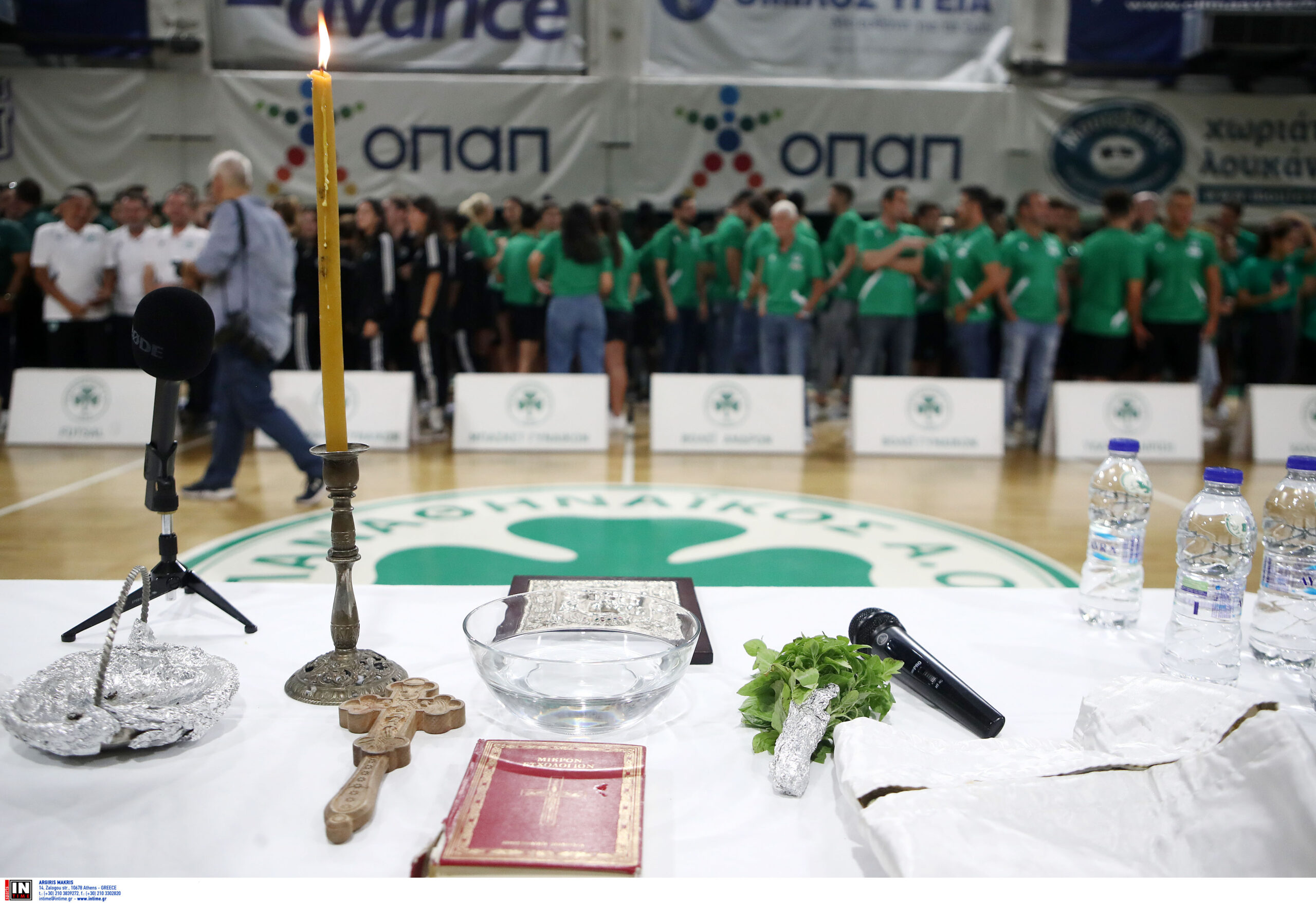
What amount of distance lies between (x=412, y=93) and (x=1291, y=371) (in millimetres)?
7866

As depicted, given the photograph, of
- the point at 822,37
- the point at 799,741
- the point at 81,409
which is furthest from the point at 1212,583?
the point at 822,37

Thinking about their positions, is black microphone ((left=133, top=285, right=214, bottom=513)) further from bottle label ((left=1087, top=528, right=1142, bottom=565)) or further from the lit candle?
bottle label ((left=1087, top=528, right=1142, bottom=565))

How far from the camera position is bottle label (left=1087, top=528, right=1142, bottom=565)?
1345 mm

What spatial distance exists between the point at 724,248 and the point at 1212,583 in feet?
19.7

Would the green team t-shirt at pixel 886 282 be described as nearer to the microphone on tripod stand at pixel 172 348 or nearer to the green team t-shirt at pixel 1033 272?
the green team t-shirt at pixel 1033 272

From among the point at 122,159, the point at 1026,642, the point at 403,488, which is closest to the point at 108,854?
the point at 1026,642

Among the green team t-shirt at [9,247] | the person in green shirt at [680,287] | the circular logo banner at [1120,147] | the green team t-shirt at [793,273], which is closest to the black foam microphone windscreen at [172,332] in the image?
the green team t-shirt at [793,273]

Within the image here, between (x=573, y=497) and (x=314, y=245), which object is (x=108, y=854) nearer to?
(x=573, y=497)

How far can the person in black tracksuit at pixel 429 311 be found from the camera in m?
5.92

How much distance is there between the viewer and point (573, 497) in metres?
4.50

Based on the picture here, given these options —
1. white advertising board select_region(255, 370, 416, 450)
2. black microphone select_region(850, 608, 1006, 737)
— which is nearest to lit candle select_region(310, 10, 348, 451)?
black microphone select_region(850, 608, 1006, 737)

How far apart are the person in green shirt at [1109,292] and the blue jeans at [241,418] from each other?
4987 millimetres

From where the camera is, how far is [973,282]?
6262 millimetres

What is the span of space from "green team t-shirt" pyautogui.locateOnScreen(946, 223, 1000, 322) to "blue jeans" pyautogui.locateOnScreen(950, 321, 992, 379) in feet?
0.18
